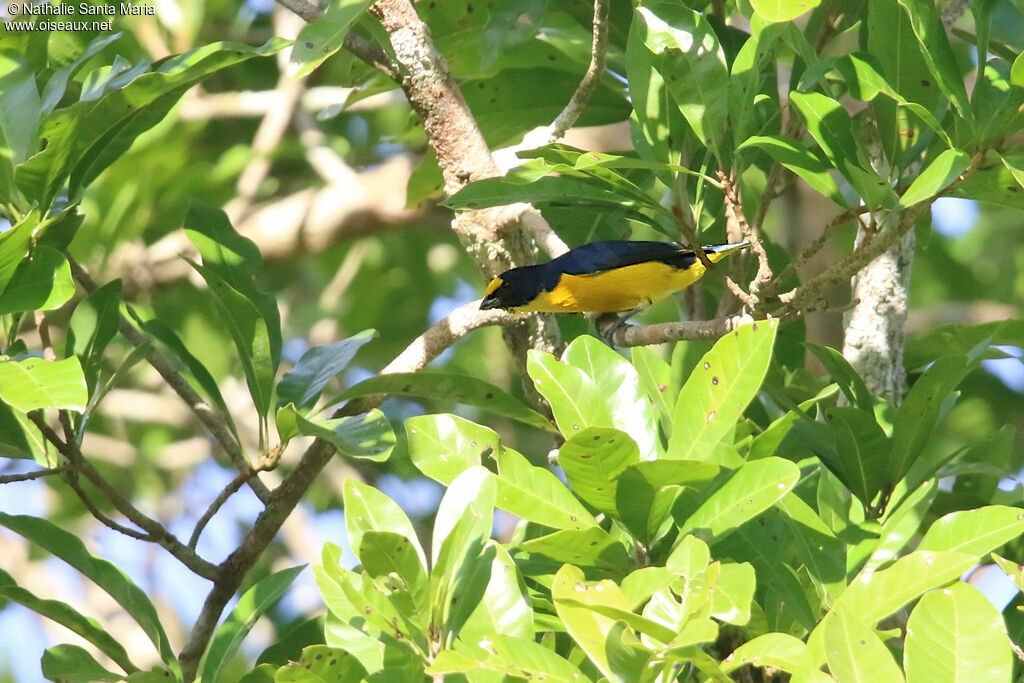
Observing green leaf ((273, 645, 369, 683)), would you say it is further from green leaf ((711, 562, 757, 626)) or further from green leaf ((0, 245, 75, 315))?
green leaf ((0, 245, 75, 315))

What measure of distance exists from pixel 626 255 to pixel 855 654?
1570mm

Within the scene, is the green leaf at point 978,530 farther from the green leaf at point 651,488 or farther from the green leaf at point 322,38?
the green leaf at point 322,38

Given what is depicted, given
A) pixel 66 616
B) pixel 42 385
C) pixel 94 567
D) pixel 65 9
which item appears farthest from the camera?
pixel 65 9

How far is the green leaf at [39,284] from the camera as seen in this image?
6.67 ft

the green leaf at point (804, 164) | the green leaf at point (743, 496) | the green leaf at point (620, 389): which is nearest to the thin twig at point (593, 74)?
the green leaf at point (804, 164)

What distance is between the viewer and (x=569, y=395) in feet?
5.73

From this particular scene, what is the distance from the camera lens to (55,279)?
2.05 meters

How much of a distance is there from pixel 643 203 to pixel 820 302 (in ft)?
1.35

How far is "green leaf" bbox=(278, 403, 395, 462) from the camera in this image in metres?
2.04

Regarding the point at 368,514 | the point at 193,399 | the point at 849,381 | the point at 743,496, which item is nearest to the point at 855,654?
the point at 743,496

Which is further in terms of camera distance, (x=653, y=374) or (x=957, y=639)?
(x=653, y=374)

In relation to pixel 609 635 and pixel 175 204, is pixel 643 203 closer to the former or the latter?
pixel 609 635

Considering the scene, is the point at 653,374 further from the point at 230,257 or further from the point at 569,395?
the point at 230,257

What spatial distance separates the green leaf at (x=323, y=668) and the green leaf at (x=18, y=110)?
48.4 inches
